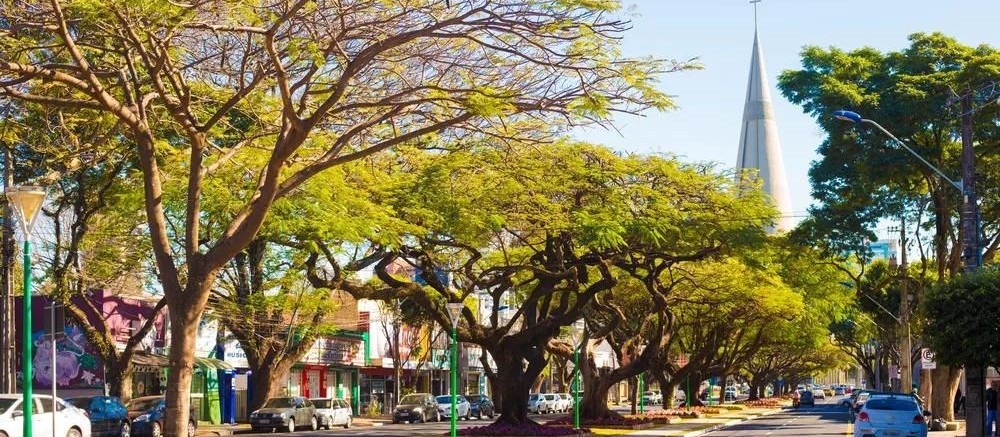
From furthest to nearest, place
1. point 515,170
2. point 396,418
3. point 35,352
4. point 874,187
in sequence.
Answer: point 396,418
point 35,352
point 874,187
point 515,170

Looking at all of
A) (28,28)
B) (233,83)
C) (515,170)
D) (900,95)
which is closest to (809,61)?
(900,95)

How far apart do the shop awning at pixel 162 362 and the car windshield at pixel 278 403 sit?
13.1 ft

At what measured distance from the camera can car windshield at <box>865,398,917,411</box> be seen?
32.2 metres

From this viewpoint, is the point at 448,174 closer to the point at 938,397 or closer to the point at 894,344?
the point at 938,397

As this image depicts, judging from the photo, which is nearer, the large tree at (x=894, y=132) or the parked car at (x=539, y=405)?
the large tree at (x=894, y=132)

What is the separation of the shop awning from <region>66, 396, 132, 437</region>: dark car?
887cm

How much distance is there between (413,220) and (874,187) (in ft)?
48.1

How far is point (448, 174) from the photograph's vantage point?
106 ft

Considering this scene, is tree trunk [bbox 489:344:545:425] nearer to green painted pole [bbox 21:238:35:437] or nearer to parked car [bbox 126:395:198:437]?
parked car [bbox 126:395:198:437]

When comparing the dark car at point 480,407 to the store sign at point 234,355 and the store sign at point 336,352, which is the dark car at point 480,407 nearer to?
the store sign at point 336,352

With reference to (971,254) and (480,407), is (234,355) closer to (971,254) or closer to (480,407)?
(480,407)

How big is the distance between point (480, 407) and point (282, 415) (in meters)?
22.7

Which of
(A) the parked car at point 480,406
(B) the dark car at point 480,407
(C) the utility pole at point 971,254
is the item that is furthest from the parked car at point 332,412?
(C) the utility pole at point 971,254

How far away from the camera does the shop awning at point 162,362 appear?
157 ft
